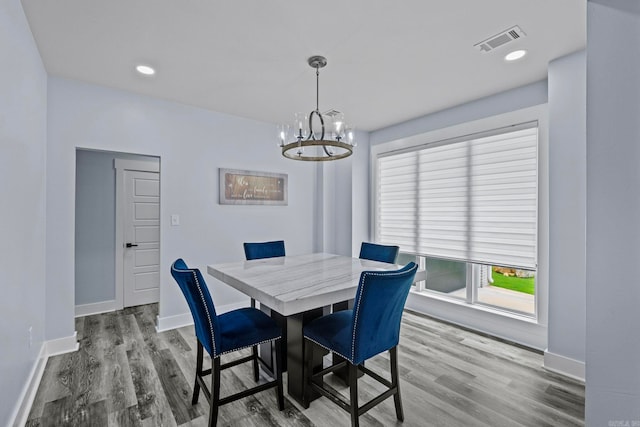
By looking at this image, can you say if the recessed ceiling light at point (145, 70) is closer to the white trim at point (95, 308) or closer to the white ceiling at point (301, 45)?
the white ceiling at point (301, 45)

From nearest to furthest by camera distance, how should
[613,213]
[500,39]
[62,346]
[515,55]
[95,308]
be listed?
[613,213], [500,39], [515,55], [62,346], [95,308]

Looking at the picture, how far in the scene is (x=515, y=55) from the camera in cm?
236

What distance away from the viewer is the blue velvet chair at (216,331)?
163 cm

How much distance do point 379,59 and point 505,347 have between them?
9.43 ft

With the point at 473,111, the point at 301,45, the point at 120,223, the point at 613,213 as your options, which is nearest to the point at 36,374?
the point at 120,223

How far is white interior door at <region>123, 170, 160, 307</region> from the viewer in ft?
13.2

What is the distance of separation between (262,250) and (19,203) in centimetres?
188

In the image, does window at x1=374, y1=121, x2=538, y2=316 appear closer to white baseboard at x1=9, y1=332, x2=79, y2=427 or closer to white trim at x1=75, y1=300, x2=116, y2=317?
white baseboard at x1=9, y1=332, x2=79, y2=427

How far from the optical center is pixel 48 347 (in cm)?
269

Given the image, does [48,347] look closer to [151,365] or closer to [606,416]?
[151,365]

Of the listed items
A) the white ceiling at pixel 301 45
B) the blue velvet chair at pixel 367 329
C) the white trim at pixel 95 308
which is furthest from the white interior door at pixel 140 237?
the blue velvet chair at pixel 367 329

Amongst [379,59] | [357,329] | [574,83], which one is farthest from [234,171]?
[574,83]

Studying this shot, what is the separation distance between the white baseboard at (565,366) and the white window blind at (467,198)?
0.78 meters

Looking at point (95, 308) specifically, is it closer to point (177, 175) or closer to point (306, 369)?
point (177, 175)
